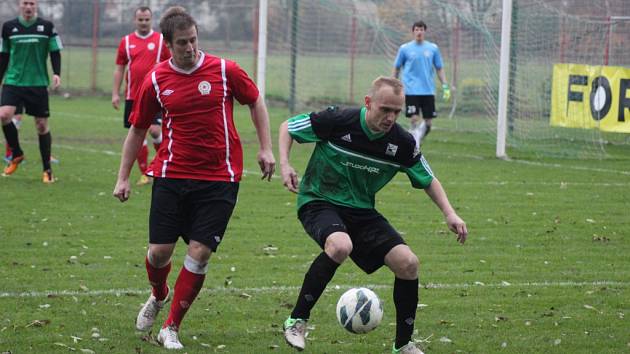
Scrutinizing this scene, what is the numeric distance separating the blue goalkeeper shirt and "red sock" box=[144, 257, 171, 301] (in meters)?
11.4

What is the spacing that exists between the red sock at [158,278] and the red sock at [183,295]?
247 mm

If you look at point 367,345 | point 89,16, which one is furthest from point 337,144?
point 89,16

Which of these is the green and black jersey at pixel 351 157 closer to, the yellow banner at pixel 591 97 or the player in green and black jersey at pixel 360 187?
the player in green and black jersey at pixel 360 187

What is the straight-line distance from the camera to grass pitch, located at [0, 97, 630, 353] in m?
6.28

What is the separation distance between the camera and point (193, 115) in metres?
6.11

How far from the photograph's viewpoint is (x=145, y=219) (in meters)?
10.6

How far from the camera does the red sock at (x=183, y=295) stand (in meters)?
6.05

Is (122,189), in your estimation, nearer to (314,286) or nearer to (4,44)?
(314,286)

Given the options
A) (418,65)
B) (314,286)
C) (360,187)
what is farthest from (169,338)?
(418,65)

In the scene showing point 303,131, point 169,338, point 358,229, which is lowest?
point 169,338

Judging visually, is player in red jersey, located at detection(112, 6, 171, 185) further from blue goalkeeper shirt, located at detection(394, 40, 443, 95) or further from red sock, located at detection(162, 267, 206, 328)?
red sock, located at detection(162, 267, 206, 328)

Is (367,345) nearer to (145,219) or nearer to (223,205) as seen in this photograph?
(223,205)

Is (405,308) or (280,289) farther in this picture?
(280,289)

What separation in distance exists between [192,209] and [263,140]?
571mm
